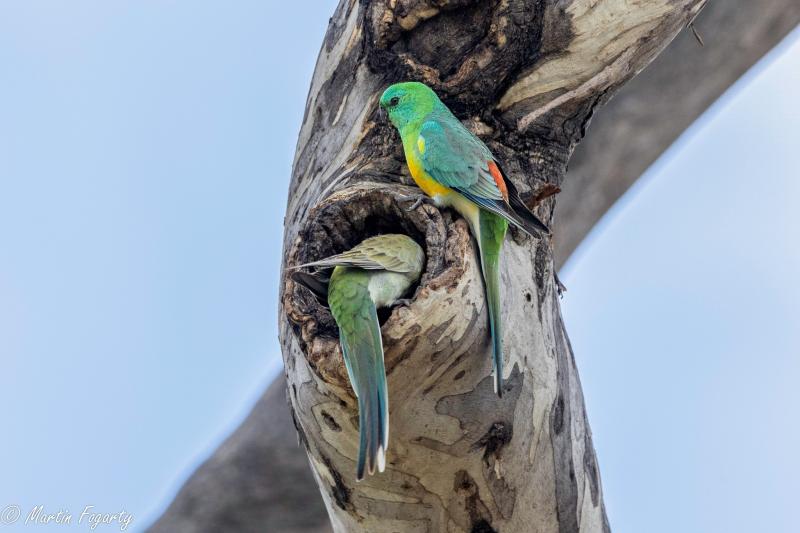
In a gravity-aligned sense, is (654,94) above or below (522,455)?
above

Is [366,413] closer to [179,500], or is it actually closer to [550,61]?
[550,61]

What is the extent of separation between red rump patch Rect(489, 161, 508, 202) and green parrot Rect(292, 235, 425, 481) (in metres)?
0.29

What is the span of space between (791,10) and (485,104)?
2.82 meters

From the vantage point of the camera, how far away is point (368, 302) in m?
2.09

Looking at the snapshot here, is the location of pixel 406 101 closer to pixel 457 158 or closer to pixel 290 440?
pixel 457 158

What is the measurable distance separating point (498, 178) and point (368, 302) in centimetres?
61

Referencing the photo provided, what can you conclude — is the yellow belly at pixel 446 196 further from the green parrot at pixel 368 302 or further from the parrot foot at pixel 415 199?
the green parrot at pixel 368 302

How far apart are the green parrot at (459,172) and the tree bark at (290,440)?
8.29 ft

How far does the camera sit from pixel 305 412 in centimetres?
230

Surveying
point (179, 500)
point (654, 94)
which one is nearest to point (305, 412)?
point (179, 500)

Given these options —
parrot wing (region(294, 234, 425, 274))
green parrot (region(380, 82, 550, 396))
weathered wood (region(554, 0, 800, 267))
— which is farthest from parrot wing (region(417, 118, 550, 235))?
weathered wood (region(554, 0, 800, 267))

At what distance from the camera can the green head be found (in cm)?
256

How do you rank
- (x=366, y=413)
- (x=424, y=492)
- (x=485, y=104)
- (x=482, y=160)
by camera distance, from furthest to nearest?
(x=485, y=104), (x=482, y=160), (x=424, y=492), (x=366, y=413)

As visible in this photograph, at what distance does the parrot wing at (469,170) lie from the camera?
2350mm
